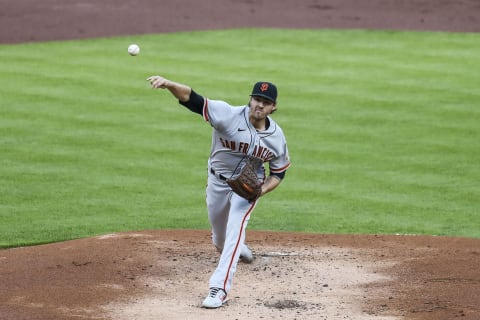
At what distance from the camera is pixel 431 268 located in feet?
28.2

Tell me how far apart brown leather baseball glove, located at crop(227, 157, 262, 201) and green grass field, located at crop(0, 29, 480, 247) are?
2.67 m

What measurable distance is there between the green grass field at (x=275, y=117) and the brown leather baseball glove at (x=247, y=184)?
8.74ft

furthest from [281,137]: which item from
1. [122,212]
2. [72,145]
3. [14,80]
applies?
[14,80]

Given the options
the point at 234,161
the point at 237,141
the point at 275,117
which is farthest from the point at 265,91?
the point at 275,117

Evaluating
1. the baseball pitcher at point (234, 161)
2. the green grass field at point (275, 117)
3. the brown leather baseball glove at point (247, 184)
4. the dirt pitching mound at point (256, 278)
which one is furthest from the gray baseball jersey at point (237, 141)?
the green grass field at point (275, 117)

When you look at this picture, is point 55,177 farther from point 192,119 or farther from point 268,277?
point 268,277

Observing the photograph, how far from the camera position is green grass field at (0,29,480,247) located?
36.6ft

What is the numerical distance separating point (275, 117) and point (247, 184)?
23.6 ft

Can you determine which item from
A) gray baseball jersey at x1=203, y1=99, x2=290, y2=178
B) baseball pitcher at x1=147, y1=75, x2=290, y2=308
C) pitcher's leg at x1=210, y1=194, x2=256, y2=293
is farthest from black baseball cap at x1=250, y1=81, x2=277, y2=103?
pitcher's leg at x1=210, y1=194, x2=256, y2=293

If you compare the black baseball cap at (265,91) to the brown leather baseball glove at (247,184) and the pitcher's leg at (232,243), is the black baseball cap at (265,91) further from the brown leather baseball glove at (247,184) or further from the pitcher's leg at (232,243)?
the pitcher's leg at (232,243)

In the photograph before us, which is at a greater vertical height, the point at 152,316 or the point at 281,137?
the point at 281,137

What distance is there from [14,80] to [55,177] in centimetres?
483

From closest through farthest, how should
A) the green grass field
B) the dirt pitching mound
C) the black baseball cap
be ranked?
the dirt pitching mound, the black baseball cap, the green grass field

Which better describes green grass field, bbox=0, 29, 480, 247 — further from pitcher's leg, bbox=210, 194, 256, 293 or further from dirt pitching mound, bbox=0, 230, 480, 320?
pitcher's leg, bbox=210, 194, 256, 293
